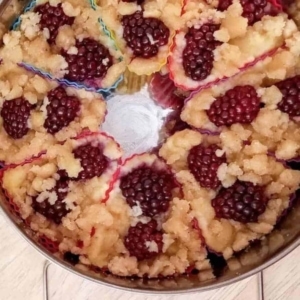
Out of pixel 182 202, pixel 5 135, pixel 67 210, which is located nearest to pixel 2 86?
pixel 5 135

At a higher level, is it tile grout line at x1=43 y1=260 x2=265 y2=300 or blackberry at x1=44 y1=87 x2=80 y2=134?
blackberry at x1=44 y1=87 x2=80 y2=134

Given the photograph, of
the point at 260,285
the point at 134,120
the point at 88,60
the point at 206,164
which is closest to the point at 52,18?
the point at 88,60

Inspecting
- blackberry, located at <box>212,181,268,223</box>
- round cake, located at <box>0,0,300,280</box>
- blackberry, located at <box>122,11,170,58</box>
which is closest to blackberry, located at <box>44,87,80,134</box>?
round cake, located at <box>0,0,300,280</box>

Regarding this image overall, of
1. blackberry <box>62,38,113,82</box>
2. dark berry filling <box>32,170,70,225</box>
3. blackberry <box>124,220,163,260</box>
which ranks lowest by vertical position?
blackberry <box>124,220,163,260</box>

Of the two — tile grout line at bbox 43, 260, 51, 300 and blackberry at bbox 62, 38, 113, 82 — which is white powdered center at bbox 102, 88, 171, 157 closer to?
blackberry at bbox 62, 38, 113, 82

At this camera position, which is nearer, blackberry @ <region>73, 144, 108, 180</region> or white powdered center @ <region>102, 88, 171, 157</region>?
blackberry @ <region>73, 144, 108, 180</region>

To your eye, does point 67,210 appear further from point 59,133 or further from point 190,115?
point 190,115

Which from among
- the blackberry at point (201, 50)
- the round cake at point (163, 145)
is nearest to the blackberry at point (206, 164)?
the round cake at point (163, 145)
